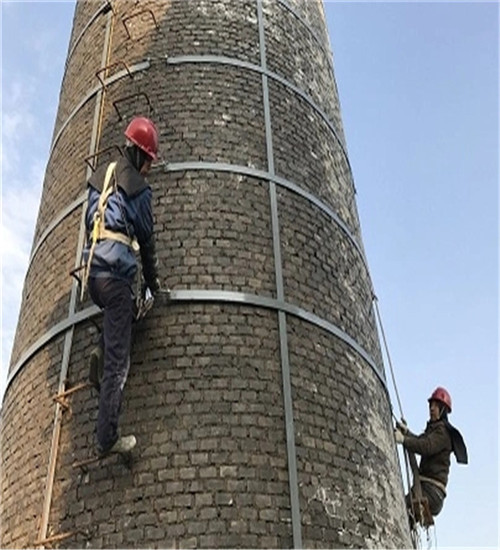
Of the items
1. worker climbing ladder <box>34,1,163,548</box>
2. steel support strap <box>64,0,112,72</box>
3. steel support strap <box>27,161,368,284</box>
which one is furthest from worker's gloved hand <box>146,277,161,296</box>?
steel support strap <box>64,0,112,72</box>

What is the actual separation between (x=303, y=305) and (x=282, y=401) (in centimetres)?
107

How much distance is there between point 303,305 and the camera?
6.75 meters

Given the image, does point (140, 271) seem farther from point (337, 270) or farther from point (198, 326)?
point (337, 270)

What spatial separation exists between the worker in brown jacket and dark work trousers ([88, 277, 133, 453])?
11.1ft

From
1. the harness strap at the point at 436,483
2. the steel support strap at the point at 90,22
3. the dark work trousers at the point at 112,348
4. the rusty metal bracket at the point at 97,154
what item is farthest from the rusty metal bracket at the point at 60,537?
the steel support strap at the point at 90,22

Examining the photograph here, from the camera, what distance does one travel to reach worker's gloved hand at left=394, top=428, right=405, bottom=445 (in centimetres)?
773

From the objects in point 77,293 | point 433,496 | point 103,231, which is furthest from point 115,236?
point 433,496

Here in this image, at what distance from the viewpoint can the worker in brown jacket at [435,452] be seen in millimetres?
7703

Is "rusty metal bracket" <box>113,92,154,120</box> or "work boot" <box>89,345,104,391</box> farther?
"rusty metal bracket" <box>113,92,154,120</box>

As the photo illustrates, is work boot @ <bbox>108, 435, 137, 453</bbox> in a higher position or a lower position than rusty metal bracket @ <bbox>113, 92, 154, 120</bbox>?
lower

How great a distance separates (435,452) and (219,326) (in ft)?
9.61

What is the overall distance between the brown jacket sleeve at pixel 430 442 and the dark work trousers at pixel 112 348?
139 inches

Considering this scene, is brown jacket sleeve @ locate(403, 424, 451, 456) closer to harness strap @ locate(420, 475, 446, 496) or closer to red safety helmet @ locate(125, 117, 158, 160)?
harness strap @ locate(420, 475, 446, 496)

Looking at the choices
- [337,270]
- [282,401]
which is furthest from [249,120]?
[282,401]
